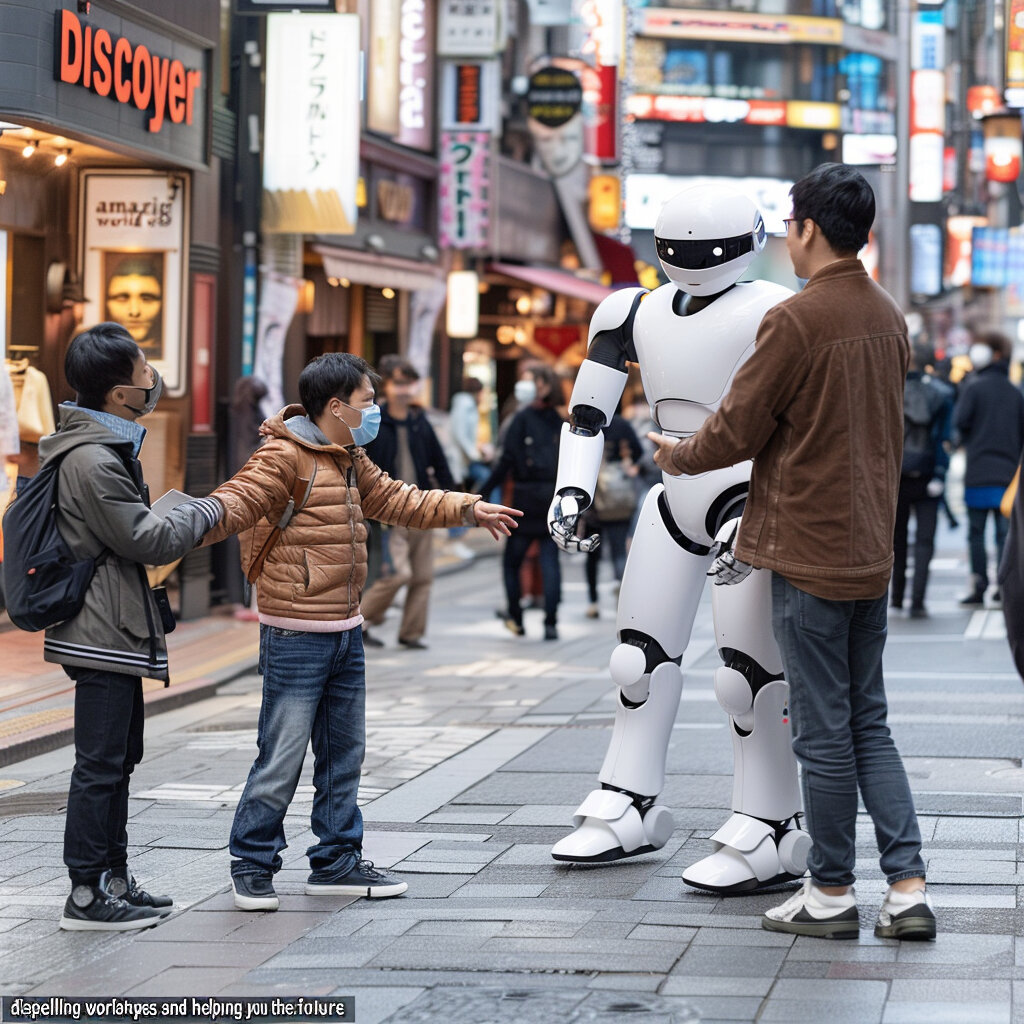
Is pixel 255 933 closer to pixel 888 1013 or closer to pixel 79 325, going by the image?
pixel 888 1013

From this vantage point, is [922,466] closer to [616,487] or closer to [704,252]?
[616,487]

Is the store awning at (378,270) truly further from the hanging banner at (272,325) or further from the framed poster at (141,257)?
the framed poster at (141,257)

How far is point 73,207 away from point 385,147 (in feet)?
25.7

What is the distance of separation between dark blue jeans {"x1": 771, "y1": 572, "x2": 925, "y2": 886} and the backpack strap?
4.73 ft

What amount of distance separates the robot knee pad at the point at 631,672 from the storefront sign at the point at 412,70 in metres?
15.7

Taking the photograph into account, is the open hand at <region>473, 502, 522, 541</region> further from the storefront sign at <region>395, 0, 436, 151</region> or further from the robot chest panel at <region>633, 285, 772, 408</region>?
the storefront sign at <region>395, 0, 436, 151</region>

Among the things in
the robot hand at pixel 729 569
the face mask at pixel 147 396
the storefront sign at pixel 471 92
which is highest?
the storefront sign at pixel 471 92

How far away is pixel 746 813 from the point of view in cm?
582

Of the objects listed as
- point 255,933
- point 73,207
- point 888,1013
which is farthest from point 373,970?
point 73,207

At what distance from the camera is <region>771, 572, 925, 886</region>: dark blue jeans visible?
197 inches

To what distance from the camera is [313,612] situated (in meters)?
5.49

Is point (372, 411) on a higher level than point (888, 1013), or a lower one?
higher

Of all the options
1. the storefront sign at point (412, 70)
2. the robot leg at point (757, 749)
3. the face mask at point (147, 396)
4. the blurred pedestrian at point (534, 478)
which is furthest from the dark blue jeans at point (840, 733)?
the storefront sign at point (412, 70)

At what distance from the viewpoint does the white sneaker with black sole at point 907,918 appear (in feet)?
16.2
